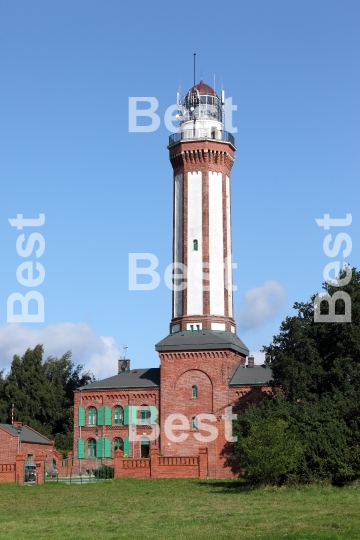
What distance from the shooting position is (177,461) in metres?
41.4

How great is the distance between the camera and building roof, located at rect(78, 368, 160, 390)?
177ft

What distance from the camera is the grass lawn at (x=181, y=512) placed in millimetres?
18812

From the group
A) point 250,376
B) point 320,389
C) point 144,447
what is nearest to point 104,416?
point 144,447

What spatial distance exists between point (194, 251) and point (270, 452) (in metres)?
21.4

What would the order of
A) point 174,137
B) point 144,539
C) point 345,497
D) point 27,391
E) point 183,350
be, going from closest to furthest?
point 144,539
point 345,497
point 183,350
point 174,137
point 27,391

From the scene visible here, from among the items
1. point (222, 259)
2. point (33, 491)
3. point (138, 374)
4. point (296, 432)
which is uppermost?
point (222, 259)

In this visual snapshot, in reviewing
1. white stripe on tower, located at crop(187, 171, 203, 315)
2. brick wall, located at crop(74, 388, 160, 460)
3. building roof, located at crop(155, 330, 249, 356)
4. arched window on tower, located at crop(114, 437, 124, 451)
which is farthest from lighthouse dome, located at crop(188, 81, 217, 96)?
arched window on tower, located at crop(114, 437, 124, 451)

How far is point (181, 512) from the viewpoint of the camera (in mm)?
24250

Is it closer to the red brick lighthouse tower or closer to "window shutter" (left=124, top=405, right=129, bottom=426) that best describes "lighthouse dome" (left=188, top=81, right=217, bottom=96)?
the red brick lighthouse tower

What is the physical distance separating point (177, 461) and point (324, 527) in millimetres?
23132

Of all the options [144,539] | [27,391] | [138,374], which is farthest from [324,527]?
[27,391]

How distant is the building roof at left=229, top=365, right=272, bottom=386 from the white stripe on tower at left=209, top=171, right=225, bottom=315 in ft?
13.0

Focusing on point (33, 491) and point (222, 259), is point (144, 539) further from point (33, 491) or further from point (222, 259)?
point (222, 259)

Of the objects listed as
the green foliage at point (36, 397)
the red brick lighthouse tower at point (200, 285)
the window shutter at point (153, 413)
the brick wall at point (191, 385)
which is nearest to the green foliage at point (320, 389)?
the brick wall at point (191, 385)
